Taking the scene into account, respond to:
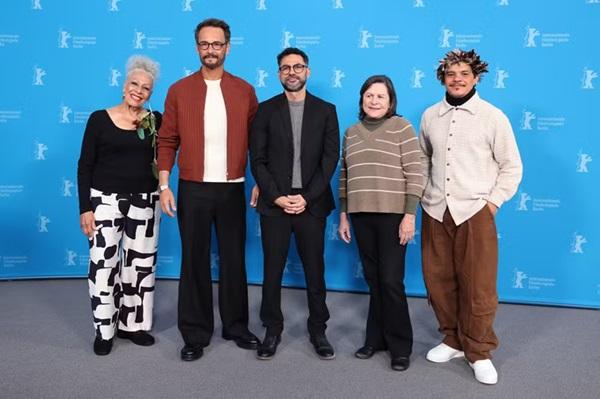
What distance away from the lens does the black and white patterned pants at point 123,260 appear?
2488 millimetres

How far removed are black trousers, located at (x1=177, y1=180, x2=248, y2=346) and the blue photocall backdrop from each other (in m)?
1.16

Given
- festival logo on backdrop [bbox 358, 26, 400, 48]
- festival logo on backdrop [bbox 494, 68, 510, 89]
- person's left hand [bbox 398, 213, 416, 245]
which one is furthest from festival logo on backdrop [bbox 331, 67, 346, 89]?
person's left hand [bbox 398, 213, 416, 245]

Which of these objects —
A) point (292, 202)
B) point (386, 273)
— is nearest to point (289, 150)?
point (292, 202)

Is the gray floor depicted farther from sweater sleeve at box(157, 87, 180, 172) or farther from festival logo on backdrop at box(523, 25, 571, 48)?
festival logo on backdrop at box(523, 25, 571, 48)

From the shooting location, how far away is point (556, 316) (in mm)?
3275

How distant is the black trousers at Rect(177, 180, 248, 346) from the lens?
2.48m

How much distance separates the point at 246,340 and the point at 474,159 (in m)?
1.42

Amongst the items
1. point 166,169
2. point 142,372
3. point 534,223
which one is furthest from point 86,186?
point 534,223

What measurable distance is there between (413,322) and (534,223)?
1.12 m

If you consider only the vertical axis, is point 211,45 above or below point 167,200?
above

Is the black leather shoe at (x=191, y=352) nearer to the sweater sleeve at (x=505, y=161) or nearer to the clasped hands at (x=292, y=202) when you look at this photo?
the clasped hands at (x=292, y=202)

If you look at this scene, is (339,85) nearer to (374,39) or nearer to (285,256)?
(374,39)

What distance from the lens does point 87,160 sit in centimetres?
247

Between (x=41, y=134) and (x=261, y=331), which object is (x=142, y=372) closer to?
(x=261, y=331)
